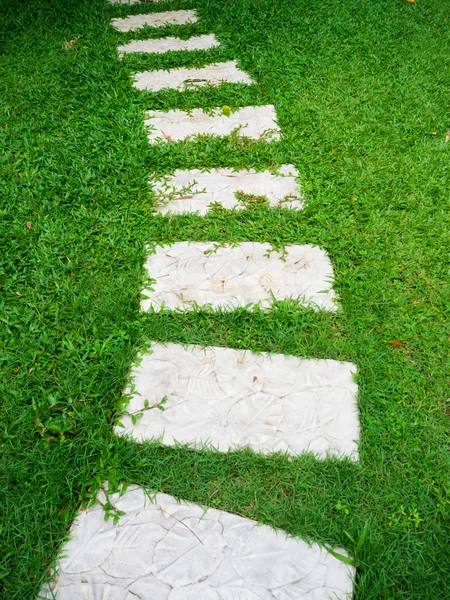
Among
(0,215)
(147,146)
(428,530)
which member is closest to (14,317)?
(0,215)

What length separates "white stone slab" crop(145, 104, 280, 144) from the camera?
3.45m

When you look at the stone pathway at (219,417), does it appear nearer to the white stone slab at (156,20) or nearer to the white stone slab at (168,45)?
the white stone slab at (168,45)

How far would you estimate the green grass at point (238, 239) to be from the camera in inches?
68.7

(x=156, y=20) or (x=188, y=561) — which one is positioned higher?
(x=156, y=20)

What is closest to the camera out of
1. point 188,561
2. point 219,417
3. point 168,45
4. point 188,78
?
point 188,561

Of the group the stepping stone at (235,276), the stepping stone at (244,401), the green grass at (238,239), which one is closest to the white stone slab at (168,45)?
the green grass at (238,239)

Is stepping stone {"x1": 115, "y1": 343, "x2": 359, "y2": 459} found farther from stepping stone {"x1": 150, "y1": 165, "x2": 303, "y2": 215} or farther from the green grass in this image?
stepping stone {"x1": 150, "y1": 165, "x2": 303, "y2": 215}

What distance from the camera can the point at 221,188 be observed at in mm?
3059

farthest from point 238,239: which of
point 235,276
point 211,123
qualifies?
point 211,123

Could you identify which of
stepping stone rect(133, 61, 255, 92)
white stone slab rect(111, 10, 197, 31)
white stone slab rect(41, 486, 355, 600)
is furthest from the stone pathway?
white stone slab rect(111, 10, 197, 31)

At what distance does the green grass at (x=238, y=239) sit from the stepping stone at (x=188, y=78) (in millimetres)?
123

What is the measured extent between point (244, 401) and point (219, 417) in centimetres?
13

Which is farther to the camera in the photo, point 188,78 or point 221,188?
point 188,78

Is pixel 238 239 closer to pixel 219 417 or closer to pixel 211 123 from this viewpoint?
pixel 219 417
